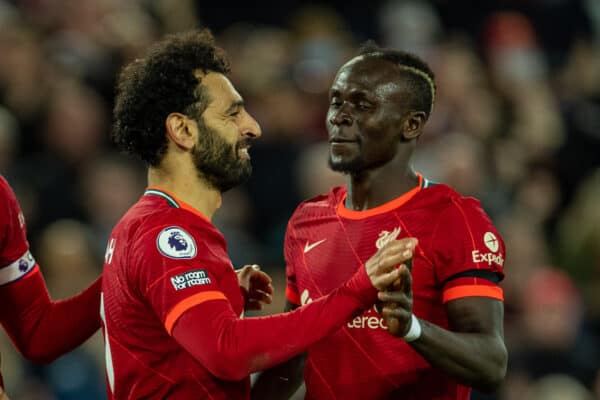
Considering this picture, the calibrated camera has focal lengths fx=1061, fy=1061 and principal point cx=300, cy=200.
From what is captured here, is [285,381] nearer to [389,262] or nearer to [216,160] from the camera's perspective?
[216,160]

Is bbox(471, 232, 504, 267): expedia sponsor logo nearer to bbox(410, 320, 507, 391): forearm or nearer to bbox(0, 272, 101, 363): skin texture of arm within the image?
bbox(410, 320, 507, 391): forearm

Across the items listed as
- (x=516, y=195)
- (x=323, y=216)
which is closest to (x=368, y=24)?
(x=516, y=195)

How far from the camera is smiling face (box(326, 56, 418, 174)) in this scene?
3969 millimetres

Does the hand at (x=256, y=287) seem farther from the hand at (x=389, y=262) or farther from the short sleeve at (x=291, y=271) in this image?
the hand at (x=389, y=262)

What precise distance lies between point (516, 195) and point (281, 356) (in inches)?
202

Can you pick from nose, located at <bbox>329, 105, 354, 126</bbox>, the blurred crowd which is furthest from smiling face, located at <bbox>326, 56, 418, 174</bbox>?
the blurred crowd

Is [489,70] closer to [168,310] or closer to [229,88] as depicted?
[229,88]

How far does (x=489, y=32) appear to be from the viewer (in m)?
10.3

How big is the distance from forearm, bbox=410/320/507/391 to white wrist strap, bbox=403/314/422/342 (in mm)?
24

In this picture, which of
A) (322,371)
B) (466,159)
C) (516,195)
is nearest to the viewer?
(322,371)

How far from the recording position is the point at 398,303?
3352mm

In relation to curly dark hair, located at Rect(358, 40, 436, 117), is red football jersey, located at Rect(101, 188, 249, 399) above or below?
below

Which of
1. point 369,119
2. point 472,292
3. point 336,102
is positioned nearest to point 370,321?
point 472,292

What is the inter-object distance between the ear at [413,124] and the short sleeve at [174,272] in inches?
37.1
